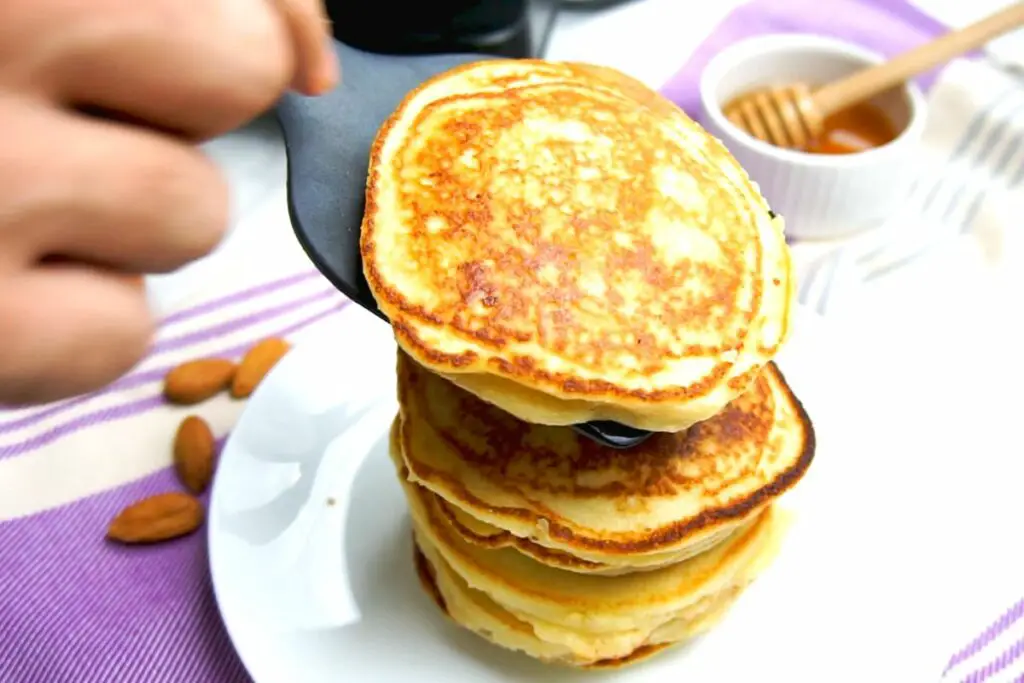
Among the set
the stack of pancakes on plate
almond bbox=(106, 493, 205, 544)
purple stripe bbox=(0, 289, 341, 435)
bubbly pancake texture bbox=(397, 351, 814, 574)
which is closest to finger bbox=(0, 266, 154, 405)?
the stack of pancakes on plate

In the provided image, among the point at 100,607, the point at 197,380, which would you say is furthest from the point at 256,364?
the point at 100,607

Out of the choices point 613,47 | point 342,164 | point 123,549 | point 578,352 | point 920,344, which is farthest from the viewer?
point 613,47

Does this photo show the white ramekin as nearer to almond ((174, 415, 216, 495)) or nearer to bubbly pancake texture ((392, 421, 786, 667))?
bubbly pancake texture ((392, 421, 786, 667))

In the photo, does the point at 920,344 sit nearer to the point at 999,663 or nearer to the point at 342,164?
the point at 999,663

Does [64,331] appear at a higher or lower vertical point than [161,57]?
lower

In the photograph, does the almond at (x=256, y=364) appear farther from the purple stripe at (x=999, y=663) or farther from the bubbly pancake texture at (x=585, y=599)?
the purple stripe at (x=999, y=663)

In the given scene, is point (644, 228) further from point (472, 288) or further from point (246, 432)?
point (246, 432)

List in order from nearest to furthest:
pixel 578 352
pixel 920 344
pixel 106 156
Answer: pixel 106 156
pixel 578 352
pixel 920 344
